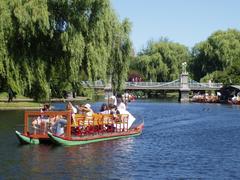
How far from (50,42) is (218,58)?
69.9 meters

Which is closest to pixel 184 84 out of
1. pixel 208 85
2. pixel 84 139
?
pixel 208 85

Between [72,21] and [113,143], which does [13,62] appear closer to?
[72,21]

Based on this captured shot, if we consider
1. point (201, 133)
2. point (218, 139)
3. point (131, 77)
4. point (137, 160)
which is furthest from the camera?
point (131, 77)

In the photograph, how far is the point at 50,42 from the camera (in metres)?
35.2

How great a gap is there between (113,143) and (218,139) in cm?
610

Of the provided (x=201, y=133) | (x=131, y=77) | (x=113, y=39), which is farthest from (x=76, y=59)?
(x=131, y=77)

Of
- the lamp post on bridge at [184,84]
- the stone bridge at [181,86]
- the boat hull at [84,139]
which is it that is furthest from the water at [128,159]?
the lamp post on bridge at [184,84]

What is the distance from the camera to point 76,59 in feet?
114

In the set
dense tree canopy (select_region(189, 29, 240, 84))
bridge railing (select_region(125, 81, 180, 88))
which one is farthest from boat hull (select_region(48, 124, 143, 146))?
bridge railing (select_region(125, 81, 180, 88))

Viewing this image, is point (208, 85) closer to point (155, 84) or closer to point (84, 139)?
point (155, 84)

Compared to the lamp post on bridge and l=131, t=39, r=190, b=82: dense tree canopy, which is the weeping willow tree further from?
l=131, t=39, r=190, b=82: dense tree canopy

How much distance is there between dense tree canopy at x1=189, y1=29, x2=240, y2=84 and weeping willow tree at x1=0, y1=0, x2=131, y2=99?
6396cm

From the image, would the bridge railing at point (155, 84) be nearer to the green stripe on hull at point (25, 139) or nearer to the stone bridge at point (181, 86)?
the stone bridge at point (181, 86)

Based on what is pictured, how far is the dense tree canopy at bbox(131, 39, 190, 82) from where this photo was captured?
354 feet
